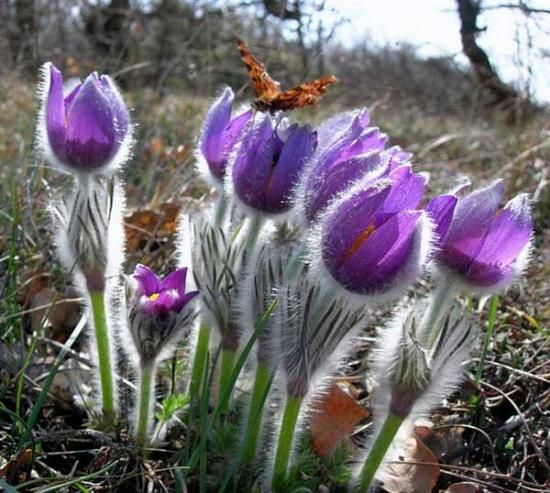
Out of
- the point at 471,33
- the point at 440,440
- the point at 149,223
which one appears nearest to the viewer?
the point at 440,440

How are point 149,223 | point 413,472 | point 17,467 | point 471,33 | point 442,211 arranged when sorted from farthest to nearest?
point 471,33 < point 149,223 < point 413,472 < point 17,467 < point 442,211

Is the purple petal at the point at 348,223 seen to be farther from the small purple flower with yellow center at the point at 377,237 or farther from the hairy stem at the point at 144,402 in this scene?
the hairy stem at the point at 144,402

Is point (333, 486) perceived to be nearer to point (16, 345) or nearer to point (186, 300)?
point (186, 300)

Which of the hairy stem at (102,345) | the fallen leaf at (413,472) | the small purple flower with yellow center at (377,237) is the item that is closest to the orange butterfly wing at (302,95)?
the small purple flower with yellow center at (377,237)

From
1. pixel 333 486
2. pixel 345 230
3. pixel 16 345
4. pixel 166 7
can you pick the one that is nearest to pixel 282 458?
pixel 333 486

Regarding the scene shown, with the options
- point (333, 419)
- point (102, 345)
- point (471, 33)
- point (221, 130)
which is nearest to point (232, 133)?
point (221, 130)

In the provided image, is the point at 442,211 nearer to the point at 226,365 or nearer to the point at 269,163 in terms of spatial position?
the point at 269,163

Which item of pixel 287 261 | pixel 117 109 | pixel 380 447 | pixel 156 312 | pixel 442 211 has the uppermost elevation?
pixel 117 109
